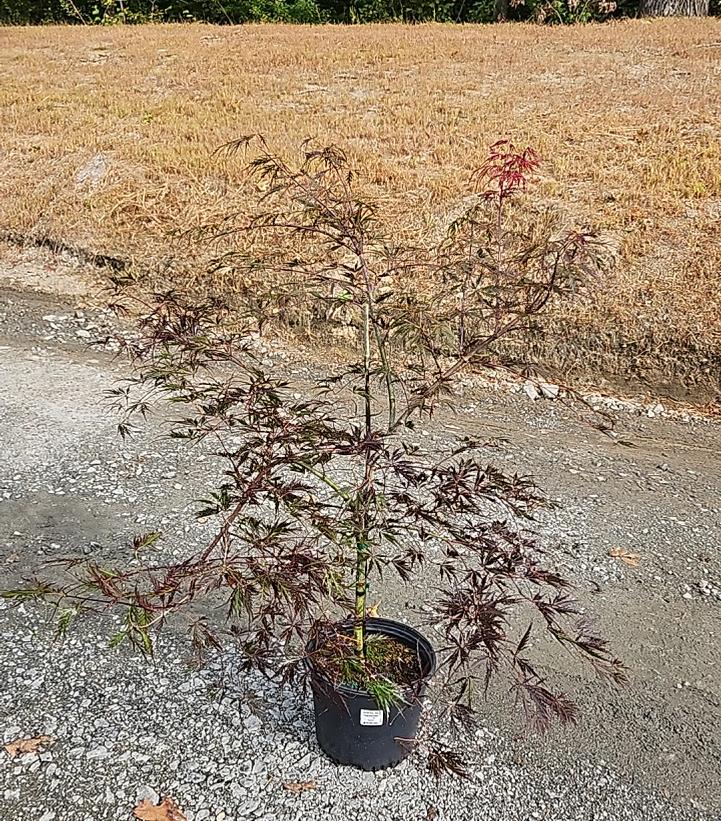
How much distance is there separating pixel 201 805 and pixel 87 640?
899 mm

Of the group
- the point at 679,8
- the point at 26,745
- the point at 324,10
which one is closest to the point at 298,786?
the point at 26,745

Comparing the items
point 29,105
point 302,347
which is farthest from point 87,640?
point 29,105

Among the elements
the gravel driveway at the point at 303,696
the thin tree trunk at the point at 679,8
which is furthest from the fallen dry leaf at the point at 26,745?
the thin tree trunk at the point at 679,8

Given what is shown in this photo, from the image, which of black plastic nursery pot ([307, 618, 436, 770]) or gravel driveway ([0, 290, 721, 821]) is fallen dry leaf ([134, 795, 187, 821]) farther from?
black plastic nursery pot ([307, 618, 436, 770])

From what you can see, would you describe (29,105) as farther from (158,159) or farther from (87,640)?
(87,640)

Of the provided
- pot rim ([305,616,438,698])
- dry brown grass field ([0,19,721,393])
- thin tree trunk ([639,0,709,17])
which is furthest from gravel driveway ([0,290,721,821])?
thin tree trunk ([639,0,709,17])

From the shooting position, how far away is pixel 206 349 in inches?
84.1

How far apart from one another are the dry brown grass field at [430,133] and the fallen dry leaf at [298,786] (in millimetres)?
3573

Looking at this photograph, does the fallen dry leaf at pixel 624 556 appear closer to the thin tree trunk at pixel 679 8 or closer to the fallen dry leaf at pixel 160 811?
the fallen dry leaf at pixel 160 811

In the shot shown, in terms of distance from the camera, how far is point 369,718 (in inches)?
91.7

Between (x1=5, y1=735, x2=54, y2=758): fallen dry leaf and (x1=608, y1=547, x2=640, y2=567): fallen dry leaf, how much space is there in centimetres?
233

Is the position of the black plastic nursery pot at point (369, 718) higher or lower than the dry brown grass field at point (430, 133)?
lower

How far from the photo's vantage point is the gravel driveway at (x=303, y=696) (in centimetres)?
242

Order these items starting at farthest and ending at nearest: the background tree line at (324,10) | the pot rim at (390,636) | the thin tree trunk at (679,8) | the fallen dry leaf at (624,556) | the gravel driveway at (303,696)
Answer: the background tree line at (324,10) < the thin tree trunk at (679,8) < the fallen dry leaf at (624,556) < the gravel driveway at (303,696) < the pot rim at (390,636)
